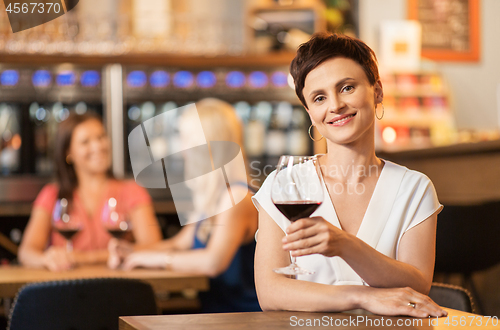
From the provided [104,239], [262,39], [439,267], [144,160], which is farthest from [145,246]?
[262,39]

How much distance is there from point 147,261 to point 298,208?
1.34 m

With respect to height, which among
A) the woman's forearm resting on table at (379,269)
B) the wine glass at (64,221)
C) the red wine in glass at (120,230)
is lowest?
the red wine in glass at (120,230)

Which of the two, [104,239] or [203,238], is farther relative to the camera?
[104,239]

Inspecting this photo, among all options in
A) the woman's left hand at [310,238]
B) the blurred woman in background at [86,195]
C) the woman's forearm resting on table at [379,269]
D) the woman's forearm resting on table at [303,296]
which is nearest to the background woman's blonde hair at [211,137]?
the blurred woman in background at [86,195]

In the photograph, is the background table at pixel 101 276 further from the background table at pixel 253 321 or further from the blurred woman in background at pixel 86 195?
the background table at pixel 253 321

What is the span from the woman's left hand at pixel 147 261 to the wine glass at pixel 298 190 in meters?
1.25

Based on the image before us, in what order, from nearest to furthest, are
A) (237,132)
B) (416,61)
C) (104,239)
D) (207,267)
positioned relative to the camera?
(207,267), (237,132), (104,239), (416,61)

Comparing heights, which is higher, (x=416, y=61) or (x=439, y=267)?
(x=416, y=61)

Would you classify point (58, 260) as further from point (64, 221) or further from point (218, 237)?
point (218, 237)

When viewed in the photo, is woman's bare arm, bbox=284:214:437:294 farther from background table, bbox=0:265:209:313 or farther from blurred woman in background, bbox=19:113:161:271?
blurred woman in background, bbox=19:113:161:271

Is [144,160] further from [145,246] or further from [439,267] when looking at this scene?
[439,267]

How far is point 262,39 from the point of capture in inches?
166

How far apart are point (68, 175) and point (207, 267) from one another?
105 centimetres

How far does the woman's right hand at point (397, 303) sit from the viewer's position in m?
1.04
